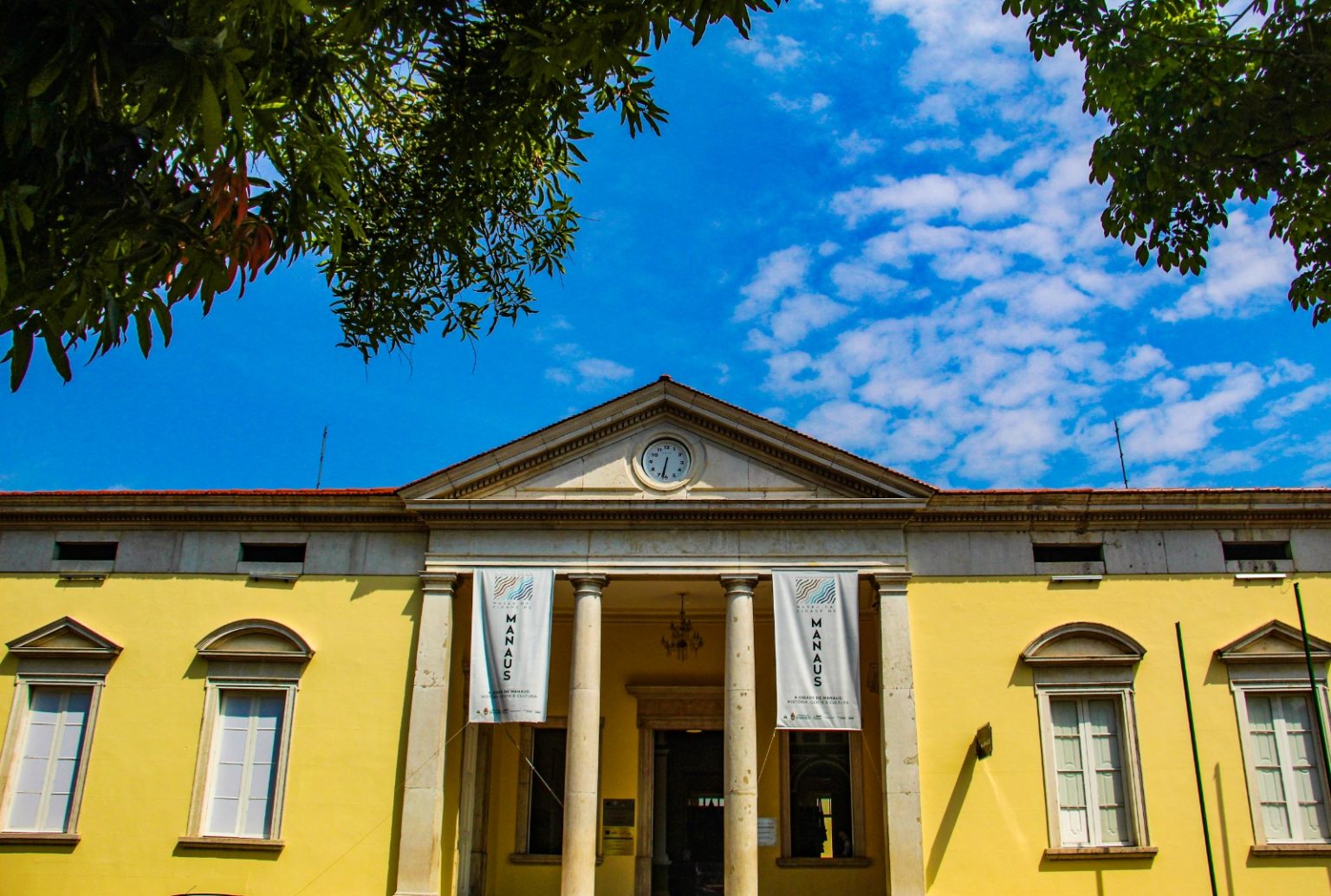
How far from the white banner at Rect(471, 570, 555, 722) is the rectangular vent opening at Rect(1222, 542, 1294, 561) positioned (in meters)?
9.91

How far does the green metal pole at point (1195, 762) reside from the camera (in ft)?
46.2

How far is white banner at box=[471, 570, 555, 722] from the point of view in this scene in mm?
15047

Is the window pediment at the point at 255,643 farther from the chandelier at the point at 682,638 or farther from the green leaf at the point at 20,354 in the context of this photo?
the green leaf at the point at 20,354

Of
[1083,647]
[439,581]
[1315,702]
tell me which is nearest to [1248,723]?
[1315,702]

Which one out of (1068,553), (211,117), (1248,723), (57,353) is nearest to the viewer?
(211,117)

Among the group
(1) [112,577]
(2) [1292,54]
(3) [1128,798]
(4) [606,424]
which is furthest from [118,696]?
(2) [1292,54]

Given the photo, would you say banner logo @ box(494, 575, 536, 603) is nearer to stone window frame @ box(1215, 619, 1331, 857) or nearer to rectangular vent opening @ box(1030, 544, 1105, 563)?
rectangular vent opening @ box(1030, 544, 1105, 563)

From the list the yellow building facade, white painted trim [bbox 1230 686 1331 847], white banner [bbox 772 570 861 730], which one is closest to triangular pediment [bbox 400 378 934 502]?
the yellow building facade

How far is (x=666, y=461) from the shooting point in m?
16.1

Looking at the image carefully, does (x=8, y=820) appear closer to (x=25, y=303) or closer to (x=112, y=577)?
(x=112, y=577)

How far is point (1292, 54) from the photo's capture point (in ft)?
24.0

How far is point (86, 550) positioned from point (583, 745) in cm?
865

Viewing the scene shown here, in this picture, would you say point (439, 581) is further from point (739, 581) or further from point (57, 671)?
point (57, 671)

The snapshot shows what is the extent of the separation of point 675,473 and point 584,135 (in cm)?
872
